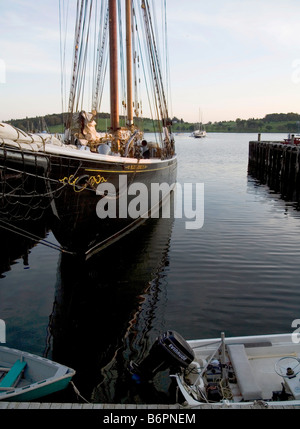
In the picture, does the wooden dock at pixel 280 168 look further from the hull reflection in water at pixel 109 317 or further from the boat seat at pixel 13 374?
the boat seat at pixel 13 374

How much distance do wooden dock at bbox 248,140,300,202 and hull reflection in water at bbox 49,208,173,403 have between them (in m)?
17.7

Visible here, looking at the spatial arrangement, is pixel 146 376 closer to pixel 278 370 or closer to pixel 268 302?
pixel 278 370

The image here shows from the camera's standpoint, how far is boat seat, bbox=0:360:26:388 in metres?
6.19

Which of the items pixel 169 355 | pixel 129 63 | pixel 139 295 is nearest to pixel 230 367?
pixel 169 355

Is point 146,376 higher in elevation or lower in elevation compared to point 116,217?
lower

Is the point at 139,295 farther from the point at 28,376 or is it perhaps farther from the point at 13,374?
the point at 13,374

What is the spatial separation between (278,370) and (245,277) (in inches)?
239

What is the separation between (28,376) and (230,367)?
371 centimetres

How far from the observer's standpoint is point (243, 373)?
20.2 ft

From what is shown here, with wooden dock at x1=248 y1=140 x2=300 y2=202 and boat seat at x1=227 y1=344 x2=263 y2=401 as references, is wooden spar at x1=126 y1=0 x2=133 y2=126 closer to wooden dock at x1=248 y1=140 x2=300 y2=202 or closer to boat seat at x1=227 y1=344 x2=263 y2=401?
wooden dock at x1=248 y1=140 x2=300 y2=202

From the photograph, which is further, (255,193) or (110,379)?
(255,193)

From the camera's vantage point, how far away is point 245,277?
1202 centimetres

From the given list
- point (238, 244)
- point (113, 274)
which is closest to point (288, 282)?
point (238, 244)
